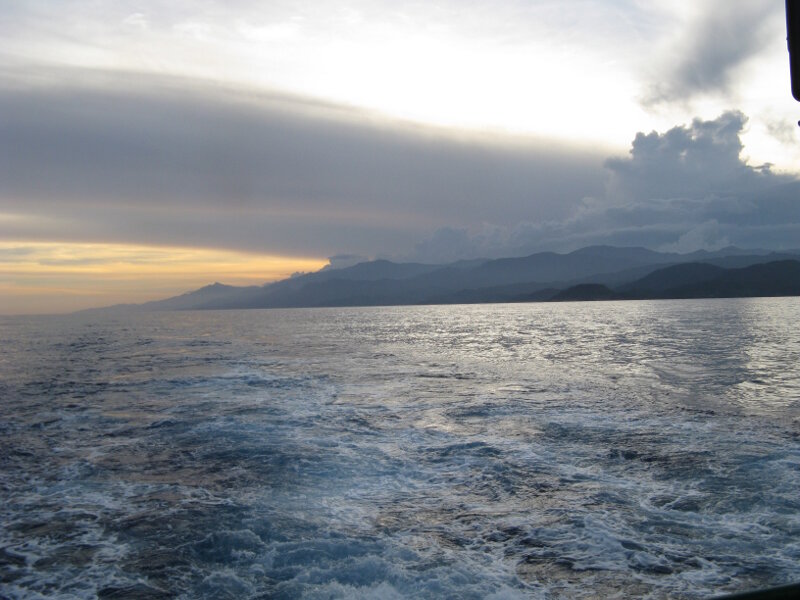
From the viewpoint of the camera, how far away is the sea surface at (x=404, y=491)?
879 centimetres

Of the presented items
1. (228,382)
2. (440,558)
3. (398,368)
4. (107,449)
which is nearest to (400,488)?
(440,558)

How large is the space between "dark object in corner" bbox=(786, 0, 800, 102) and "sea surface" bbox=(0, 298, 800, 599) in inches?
304

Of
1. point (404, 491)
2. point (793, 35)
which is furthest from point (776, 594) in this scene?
point (404, 491)

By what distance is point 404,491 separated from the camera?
12852 mm

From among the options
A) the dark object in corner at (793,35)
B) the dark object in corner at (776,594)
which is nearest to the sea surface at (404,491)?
the dark object in corner at (776,594)

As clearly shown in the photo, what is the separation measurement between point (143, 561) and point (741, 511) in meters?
11.2

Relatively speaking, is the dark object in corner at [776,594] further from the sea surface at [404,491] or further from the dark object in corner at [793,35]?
the sea surface at [404,491]

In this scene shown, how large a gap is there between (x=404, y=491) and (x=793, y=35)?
11.9m

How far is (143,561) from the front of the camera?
9.40 m

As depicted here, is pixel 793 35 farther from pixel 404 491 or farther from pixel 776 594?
pixel 404 491

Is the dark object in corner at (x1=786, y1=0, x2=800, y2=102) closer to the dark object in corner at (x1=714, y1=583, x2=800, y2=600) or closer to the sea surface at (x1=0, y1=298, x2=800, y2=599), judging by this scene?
the dark object in corner at (x1=714, y1=583, x2=800, y2=600)

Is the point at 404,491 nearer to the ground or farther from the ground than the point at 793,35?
nearer to the ground

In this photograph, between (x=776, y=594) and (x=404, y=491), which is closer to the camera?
(x=776, y=594)

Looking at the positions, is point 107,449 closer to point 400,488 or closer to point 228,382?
point 400,488
